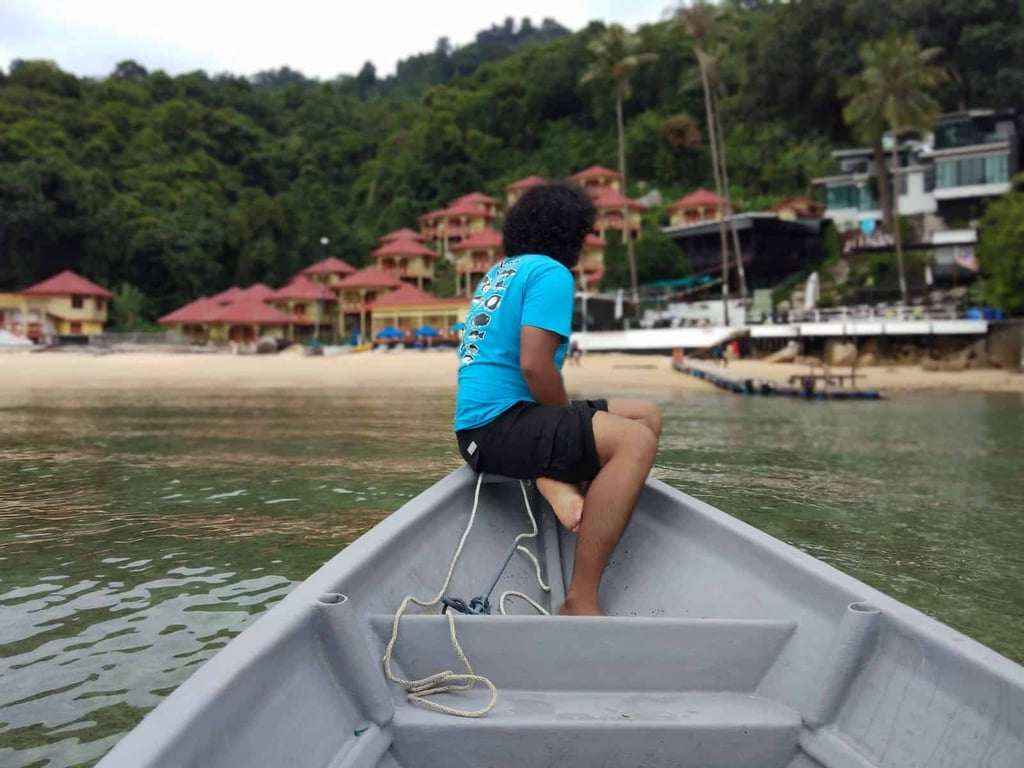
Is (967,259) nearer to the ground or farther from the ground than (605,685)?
farther from the ground

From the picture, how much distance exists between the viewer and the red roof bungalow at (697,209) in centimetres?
4722

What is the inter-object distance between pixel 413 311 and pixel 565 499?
4295cm

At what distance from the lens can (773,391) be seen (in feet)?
67.0

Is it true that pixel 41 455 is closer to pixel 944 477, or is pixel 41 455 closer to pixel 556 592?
pixel 556 592

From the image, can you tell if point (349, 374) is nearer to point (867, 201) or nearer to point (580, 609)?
point (580, 609)

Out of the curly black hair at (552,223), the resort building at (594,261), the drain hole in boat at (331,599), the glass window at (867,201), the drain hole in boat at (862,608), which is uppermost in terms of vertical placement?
the glass window at (867,201)

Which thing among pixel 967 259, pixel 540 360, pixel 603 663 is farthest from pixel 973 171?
pixel 603 663

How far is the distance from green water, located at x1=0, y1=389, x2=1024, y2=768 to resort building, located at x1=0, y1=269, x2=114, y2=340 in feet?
115

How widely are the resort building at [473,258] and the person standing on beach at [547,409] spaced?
44.7 metres

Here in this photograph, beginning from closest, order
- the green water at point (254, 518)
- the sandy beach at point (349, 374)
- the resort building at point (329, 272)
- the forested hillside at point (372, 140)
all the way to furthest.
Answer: the green water at point (254, 518) → the sandy beach at point (349, 374) → the forested hillside at point (372, 140) → the resort building at point (329, 272)

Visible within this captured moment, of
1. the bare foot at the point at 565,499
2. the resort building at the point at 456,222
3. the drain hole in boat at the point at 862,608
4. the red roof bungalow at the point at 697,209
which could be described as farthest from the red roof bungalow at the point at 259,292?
the drain hole in boat at the point at 862,608

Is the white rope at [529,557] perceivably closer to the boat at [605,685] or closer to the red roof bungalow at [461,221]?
the boat at [605,685]

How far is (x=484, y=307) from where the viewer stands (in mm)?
2924

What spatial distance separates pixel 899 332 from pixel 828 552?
93.1ft
